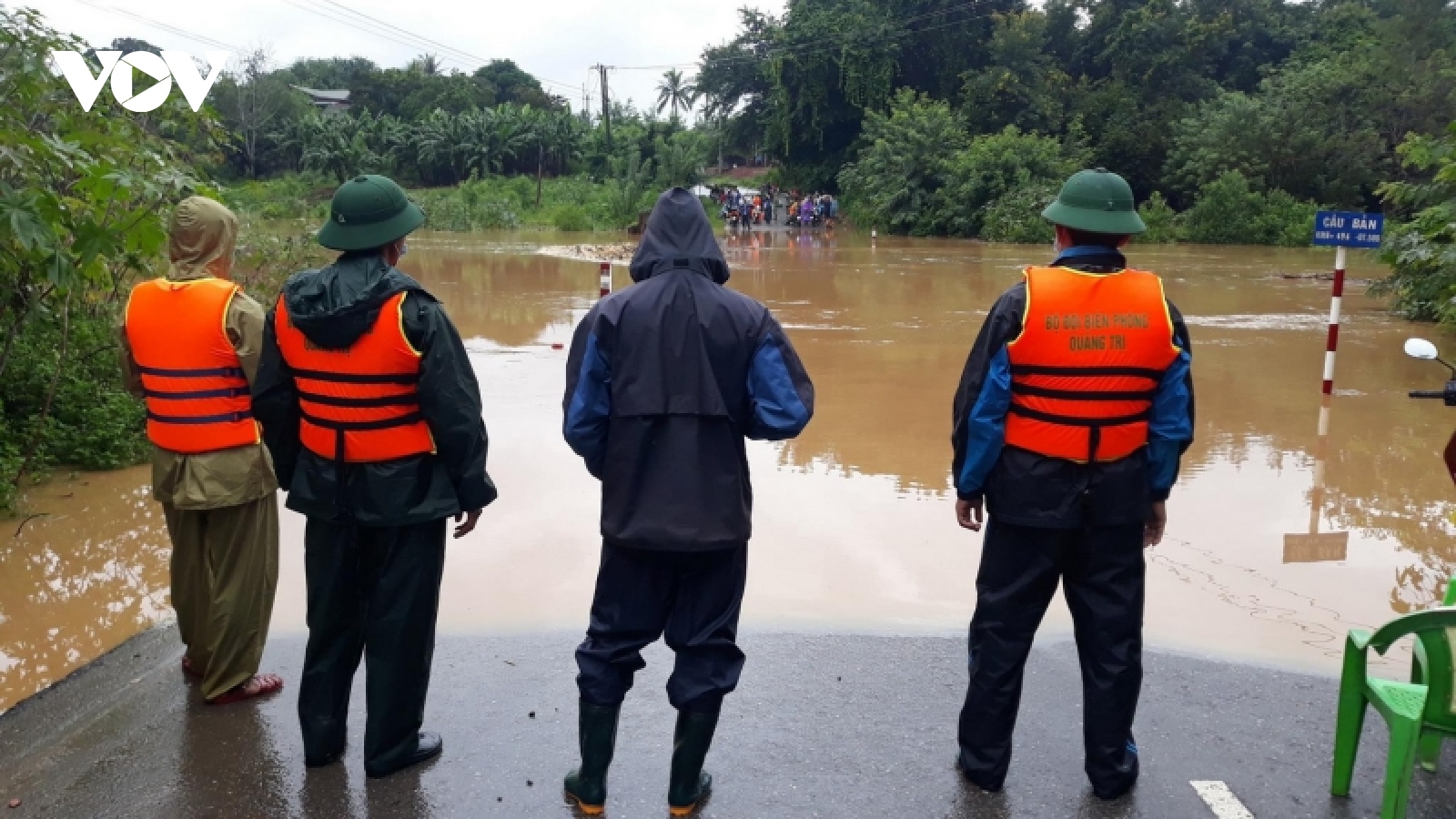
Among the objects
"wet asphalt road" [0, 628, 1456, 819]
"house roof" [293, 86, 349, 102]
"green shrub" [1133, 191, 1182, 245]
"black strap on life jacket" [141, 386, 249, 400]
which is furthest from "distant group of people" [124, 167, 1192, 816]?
"house roof" [293, 86, 349, 102]

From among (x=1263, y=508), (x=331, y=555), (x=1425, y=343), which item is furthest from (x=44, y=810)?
(x=1263, y=508)

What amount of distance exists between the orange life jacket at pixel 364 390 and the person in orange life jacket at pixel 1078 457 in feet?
5.40

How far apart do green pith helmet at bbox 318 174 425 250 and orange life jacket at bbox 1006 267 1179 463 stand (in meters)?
1.89

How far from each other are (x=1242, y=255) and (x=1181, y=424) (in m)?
28.0

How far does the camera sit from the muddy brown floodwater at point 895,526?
5.03 metres

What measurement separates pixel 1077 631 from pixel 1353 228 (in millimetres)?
8233

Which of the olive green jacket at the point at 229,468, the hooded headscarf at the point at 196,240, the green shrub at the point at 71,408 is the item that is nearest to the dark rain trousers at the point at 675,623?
the olive green jacket at the point at 229,468

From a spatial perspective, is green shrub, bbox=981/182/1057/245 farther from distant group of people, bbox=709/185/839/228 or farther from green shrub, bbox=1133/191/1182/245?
distant group of people, bbox=709/185/839/228

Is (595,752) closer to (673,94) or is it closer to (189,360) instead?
(189,360)

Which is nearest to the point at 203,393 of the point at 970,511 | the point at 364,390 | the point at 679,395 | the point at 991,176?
the point at 364,390

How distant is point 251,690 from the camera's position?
406 centimetres

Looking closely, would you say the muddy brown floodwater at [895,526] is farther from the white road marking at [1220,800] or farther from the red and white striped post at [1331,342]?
the white road marking at [1220,800]

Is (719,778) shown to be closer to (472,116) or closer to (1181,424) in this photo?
(1181,424)

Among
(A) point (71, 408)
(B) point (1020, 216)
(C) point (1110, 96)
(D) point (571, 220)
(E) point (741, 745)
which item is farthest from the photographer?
(C) point (1110, 96)
